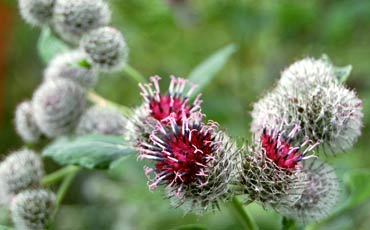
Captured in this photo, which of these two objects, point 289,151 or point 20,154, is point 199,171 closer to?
point 289,151

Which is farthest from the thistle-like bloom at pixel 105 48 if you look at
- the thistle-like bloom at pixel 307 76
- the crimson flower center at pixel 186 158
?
the crimson flower center at pixel 186 158

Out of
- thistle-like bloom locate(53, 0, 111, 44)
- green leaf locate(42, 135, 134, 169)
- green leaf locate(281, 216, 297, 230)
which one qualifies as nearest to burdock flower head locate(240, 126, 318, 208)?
green leaf locate(281, 216, 297, 230)

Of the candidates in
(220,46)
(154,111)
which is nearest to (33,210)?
(154,111)

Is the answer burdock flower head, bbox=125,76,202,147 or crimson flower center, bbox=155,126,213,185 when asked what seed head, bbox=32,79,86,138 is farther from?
crimson flower center, bbox=155,126,213,185

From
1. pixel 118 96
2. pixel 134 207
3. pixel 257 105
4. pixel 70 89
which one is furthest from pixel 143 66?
pixel 257 105

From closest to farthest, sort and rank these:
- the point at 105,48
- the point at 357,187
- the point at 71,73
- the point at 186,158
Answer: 1. the point at 186,158
2. the point at 105,48
3. the point at 357,187
4. the point at 71,73

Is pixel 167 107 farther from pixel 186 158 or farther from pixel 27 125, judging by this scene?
pixel 27 125

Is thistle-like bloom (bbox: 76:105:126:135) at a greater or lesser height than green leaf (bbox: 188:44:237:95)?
lesser
